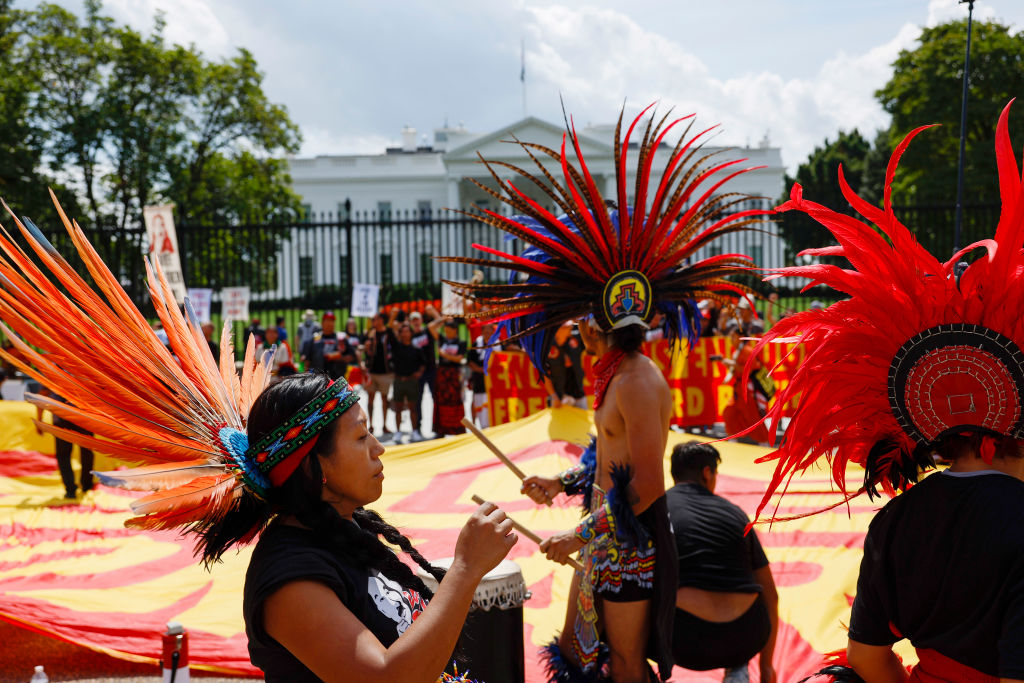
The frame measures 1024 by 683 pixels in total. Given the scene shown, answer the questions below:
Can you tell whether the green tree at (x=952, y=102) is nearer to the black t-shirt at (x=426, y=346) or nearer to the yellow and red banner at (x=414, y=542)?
the black t-shirt at (x=426, y=346)

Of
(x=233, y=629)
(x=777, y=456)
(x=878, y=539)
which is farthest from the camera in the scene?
(x=233, y=629)

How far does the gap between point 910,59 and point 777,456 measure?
3178 cm

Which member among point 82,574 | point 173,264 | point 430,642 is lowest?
point 82,574

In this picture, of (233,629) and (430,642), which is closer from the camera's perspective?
(430,642)

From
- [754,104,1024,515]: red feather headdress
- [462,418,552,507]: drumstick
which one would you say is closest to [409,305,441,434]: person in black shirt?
[462,418,552,507]: drumstick

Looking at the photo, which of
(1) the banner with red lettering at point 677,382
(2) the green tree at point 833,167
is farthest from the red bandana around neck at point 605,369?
(2) the green tree at point 833,167

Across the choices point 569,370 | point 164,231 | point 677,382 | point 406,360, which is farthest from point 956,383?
point 164,231

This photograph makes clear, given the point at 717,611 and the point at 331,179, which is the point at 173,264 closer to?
the point at 717,611

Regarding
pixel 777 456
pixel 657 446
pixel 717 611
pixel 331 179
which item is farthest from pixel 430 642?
pixel 331 179

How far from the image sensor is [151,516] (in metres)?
1.87

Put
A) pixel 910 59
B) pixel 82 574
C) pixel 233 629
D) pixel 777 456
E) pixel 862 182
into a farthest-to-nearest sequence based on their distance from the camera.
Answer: pixel 862 182, pixel 910 59, pixel 82 574, pixel 233 629, pixel 777 456

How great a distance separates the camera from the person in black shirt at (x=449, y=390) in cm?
1077

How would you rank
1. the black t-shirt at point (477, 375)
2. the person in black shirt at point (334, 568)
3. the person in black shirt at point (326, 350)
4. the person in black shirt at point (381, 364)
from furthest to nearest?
the person in black shirt at point (326, 350) < the person in black shirt at point (381, 364) < the black t-shirt at point (477, 375) < the person in black shirt at point (334, 568)

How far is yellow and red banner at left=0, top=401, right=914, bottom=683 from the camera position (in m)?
4.43
